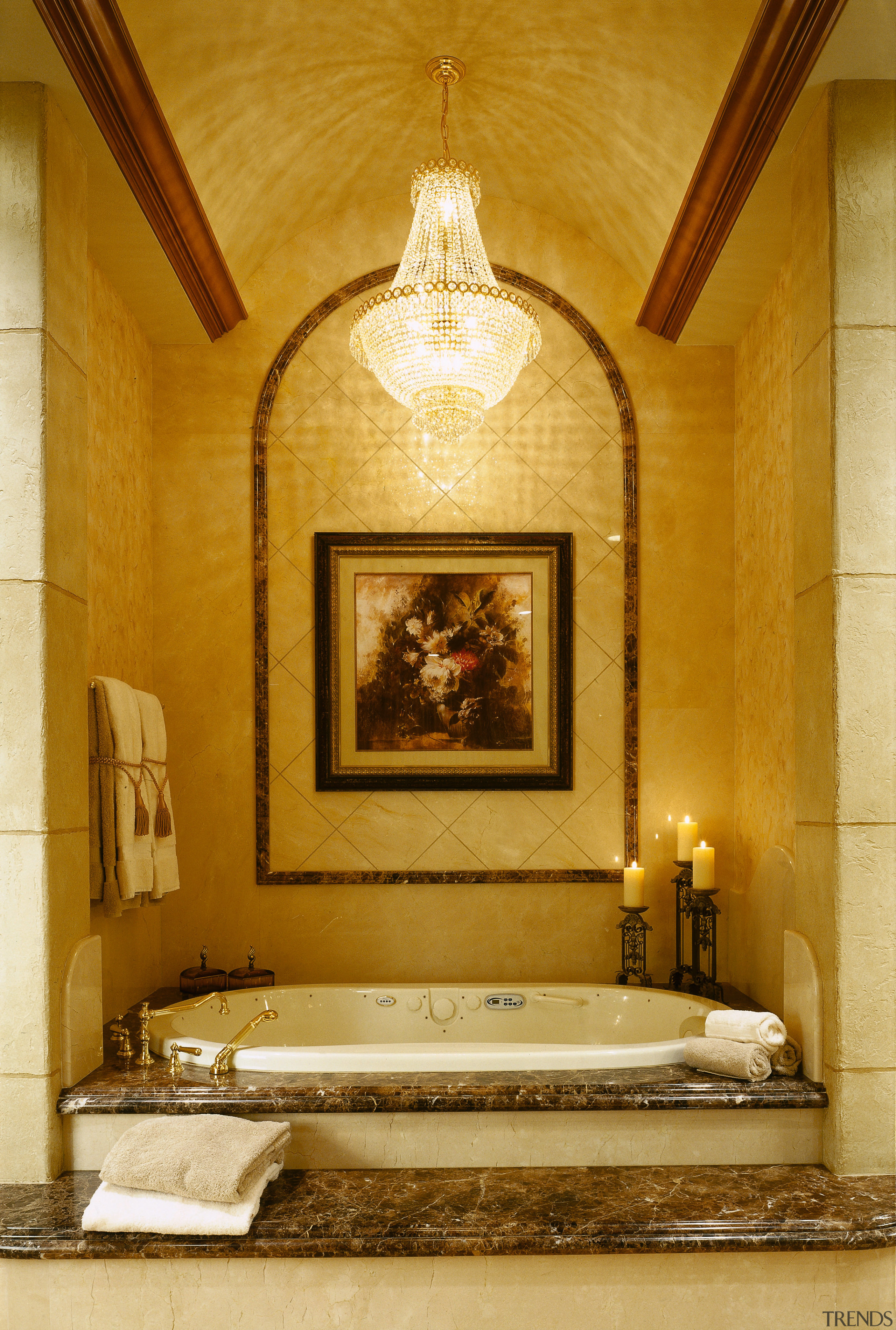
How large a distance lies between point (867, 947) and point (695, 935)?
107 cm

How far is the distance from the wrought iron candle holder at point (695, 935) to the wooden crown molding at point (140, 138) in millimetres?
2467

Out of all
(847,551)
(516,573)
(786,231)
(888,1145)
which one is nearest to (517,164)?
(786,231)

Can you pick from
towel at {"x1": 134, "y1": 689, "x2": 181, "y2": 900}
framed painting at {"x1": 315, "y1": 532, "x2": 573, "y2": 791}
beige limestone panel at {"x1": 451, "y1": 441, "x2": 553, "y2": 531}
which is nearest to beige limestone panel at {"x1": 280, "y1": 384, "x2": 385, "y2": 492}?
framed painting at {"x1": 315, "y1": 532, "x2": 573, "y2": 791}

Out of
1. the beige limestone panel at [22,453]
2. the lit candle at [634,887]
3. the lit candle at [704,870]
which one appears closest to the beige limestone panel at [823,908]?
the lit candle at [704,870]

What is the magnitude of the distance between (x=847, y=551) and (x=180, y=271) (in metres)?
2.13

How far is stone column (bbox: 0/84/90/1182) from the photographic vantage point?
221 centimetres

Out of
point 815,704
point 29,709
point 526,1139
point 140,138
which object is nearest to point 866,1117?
point 526,1139

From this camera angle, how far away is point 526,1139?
227cm

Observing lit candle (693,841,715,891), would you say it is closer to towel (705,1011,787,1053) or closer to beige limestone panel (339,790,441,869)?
towel (705,1011,787,1053)

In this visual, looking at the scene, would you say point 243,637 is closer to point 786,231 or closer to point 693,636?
point 693,636

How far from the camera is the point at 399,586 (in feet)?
11.4

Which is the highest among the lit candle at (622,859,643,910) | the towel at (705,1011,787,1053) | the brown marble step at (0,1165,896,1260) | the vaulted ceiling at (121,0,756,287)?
the vaulted ceiling at (121,0,756,287)

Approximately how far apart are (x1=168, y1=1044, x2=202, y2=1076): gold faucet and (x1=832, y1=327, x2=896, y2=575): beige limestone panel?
1952mm

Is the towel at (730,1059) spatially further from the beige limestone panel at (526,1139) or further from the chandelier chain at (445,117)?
the chandelier chain at (445,117)
